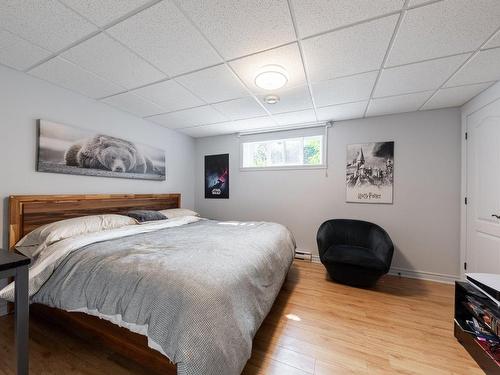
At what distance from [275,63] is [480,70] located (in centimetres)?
201

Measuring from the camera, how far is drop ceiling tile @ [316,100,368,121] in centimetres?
301

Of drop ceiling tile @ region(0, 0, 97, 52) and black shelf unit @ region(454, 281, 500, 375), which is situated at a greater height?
drop ceiling tile @ region(0, 0, 97, 52)

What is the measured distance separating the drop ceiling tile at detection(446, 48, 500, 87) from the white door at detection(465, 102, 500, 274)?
14.2 inches

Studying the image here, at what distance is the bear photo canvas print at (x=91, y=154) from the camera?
238cm

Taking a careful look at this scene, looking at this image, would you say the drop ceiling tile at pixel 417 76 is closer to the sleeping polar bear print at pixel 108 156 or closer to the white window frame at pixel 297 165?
the white window frame at pixel 297 165

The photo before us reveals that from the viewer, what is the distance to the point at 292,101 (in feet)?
9.40

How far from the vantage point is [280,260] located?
2229 millimetres

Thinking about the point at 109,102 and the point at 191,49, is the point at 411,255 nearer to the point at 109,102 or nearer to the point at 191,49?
the point at 191,49

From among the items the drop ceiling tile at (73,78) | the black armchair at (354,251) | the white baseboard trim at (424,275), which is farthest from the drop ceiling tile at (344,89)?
the white baseboard trim at (424,275)

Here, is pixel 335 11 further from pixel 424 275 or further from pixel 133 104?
pixel 424 275

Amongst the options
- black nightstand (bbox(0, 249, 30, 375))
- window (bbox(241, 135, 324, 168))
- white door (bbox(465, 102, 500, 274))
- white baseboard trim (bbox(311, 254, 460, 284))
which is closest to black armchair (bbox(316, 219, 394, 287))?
white baseboard trim (bbox(311, 254, 460, 284))

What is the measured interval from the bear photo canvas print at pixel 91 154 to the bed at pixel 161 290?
1.60 feet

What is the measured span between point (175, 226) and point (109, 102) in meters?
1.94

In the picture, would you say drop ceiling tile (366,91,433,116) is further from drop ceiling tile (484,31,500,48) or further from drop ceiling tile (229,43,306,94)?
drop ceiling tile (229,43,306,94)
